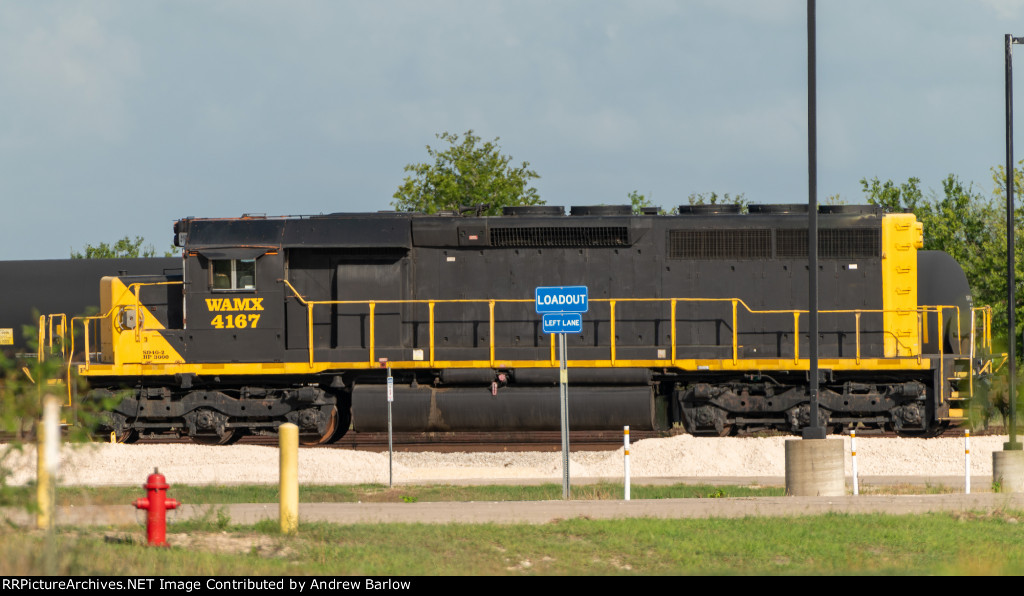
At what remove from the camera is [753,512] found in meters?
11.6

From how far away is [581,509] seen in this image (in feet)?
38.9

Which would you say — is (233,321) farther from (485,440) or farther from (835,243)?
(835,243)

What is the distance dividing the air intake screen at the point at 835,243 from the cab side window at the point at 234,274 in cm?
877

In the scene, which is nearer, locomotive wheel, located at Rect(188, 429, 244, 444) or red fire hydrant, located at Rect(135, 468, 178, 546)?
red fire hydrant, located at Rect(135, 468, 178, 546)

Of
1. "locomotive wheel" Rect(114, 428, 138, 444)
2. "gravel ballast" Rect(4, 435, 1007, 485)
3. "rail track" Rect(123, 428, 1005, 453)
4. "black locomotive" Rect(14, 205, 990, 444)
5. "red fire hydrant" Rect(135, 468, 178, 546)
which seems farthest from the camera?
"rail track" Rect(123, 428, 1005, 453)

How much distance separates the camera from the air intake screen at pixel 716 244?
19.3 meters

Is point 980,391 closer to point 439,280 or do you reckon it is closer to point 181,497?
point 439,280

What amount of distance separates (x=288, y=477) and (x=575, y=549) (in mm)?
2631

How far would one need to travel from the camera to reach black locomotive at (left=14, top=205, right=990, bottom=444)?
62.0 feet

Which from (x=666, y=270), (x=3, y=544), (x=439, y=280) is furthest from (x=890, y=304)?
(x=3, y=544)

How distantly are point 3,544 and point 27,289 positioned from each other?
17677mm

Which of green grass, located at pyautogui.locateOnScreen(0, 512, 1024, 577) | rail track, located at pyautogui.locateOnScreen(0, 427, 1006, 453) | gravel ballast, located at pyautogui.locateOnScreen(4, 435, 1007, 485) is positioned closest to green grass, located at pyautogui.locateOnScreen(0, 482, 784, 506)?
gravel ballast, located at pyautogui.locateOnScreen(4, 435, 1007, 485)

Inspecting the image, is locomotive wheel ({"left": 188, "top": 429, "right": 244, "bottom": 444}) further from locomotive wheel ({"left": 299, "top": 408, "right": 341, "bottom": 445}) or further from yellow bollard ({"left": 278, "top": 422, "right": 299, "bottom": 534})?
yellow bollard ({"left": 278, "top": 422, "right": 299, "bottom": 534})

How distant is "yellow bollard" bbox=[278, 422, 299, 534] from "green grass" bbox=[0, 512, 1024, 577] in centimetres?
15
